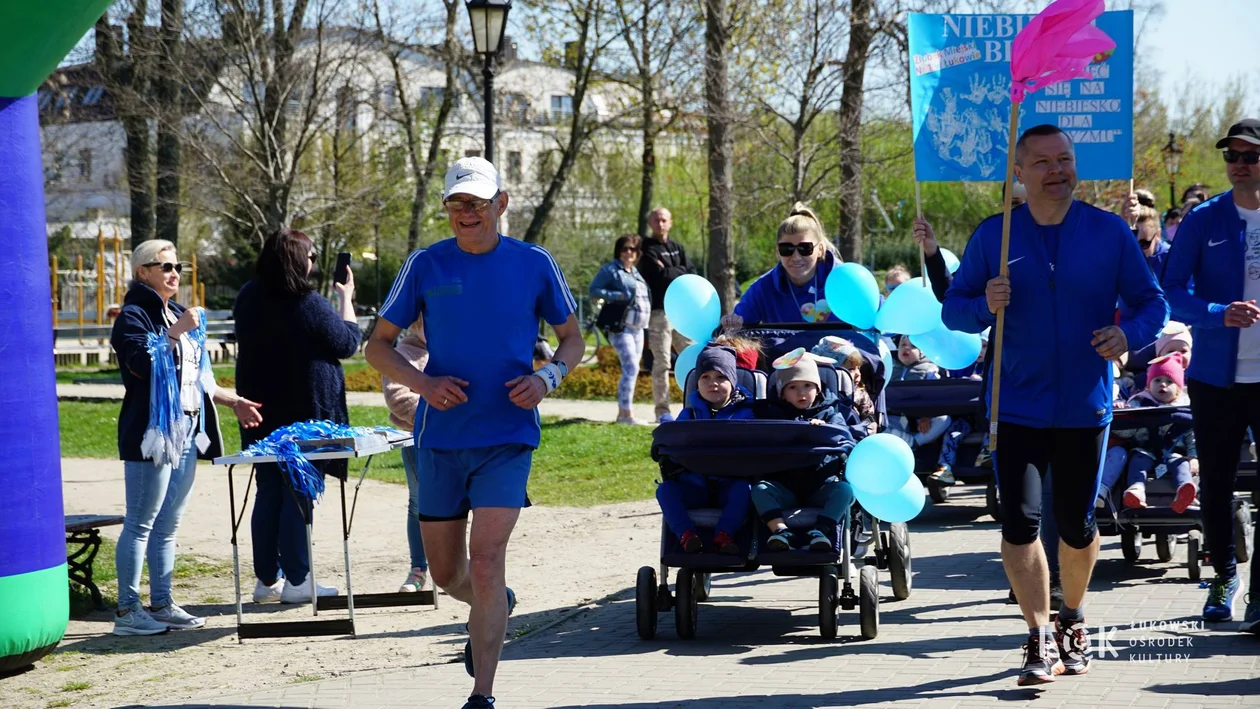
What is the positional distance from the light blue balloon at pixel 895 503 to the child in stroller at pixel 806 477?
3.7 inches

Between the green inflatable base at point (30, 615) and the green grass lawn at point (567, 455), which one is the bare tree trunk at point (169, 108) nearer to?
the green grass lawn at point (567, 455)

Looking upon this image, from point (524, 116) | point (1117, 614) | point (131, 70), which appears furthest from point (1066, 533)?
point (524, 116)

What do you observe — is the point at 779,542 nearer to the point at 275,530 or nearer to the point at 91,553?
the point at 275,530

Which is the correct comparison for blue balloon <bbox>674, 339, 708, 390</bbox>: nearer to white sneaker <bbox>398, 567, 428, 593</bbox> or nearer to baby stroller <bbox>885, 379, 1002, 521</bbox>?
white sneaker <bbox>398, 567, 428, 593</bbox>

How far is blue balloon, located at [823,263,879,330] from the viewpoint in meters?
8.27

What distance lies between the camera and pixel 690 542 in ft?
23.6

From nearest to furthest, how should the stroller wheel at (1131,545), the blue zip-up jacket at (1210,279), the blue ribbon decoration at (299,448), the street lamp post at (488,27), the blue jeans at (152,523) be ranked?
the blue zip-up jacket at (1210,279) < the blue ribbon decoration at (299,448) < the blue jeans at (152,523) < the stroller wheel at (1131,545) < the street lamp post at (488,27)

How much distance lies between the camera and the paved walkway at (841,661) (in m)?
5.99

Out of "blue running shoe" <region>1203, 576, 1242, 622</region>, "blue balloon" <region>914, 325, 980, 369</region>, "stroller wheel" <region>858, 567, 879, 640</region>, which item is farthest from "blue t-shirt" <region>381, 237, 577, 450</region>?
"blue running shoe" <region>1203, 576, 1242, 622</region>

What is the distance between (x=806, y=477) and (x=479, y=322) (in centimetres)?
235

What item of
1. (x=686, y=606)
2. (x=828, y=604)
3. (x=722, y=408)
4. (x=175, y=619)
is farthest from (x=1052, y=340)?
(x=175, y=619)

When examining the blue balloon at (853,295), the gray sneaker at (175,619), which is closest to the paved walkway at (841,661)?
the gray sneaker at (175,619)

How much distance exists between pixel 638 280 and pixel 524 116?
1713 centimetres

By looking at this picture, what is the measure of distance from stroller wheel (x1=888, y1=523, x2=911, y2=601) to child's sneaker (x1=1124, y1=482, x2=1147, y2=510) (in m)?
1.30
